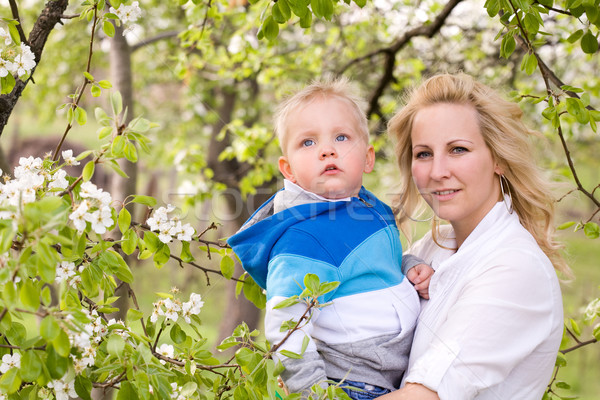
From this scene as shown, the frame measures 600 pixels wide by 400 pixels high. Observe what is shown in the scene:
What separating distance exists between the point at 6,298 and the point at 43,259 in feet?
0.35

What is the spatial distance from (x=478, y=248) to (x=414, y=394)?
0.57 metres

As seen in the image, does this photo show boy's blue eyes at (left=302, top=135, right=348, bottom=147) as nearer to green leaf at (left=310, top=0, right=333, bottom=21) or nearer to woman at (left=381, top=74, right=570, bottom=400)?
woman at (left=381, top=74, right=570, bottom=400)

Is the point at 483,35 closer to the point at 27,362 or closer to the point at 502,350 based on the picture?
the point at 502,350

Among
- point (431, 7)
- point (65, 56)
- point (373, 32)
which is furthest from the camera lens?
point (65, 56)

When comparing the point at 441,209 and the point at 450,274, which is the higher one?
the point at 441,209

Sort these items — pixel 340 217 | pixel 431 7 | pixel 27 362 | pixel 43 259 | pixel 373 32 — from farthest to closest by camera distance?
1. pixel 373 32
2. pixel 431 7
3. pixel 340 217
4. pixel 27 362
5. pixel 43 259

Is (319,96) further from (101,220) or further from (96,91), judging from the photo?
(101,220)

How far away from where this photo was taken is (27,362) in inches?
48.9

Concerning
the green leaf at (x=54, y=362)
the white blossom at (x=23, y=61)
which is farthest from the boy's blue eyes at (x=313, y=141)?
the green leaf at (x=54, y=362)

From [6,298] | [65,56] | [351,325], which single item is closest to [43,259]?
[6,298]

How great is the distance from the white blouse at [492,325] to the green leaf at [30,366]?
0.99 m

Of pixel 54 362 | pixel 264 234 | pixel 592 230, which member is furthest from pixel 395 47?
pixel 54 362

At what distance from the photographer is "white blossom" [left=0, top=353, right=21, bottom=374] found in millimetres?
1393

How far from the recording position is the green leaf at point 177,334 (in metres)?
1.91
